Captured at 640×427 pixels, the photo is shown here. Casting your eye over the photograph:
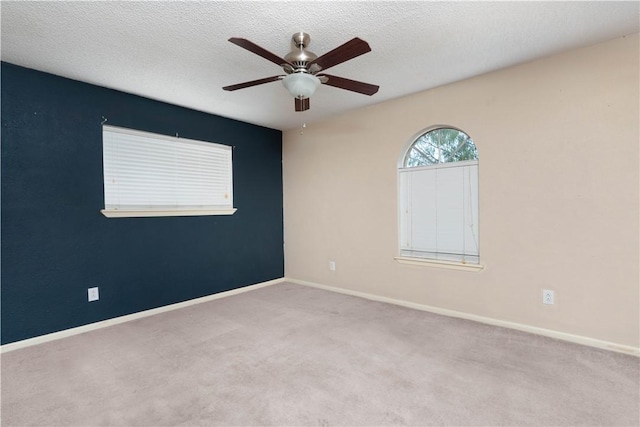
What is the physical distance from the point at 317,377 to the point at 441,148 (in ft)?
8.66

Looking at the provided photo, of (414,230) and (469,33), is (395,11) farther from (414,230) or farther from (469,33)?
(414,230)

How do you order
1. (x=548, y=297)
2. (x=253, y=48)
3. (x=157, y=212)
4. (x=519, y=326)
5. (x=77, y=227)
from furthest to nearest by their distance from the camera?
(x=157, y=212) < (x=77, y=227) < (x=519, y=326) < (x=548, y=297) < (x=253, y=48)

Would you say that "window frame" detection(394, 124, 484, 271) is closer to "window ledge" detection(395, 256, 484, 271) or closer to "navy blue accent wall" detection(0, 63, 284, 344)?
"window ledge" detection(395, 256, 484, 271)

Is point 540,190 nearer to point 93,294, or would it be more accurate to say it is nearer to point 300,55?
point 300,55

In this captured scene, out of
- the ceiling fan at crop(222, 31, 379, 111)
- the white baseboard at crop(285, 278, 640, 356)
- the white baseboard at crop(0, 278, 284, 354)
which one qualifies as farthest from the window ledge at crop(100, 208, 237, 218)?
the white baseboard at crop(285, 278, 640, 356)

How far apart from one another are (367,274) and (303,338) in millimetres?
1491

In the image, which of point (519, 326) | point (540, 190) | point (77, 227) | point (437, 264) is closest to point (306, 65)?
point (540, 190)

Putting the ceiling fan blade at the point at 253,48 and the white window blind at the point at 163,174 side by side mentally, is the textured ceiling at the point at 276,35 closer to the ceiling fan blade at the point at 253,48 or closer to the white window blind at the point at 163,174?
the ceiling fan blade at the point at 253,48

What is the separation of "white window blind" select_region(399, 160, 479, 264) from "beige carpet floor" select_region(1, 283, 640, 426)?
2.47 ft

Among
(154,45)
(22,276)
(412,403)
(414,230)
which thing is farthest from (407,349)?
(22,276)

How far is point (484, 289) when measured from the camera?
10.1ft

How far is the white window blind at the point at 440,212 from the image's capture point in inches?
126

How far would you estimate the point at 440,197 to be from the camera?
343 cm

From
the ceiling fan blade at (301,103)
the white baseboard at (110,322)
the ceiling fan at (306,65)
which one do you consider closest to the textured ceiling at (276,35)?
the ceiling fan at (306,65)
